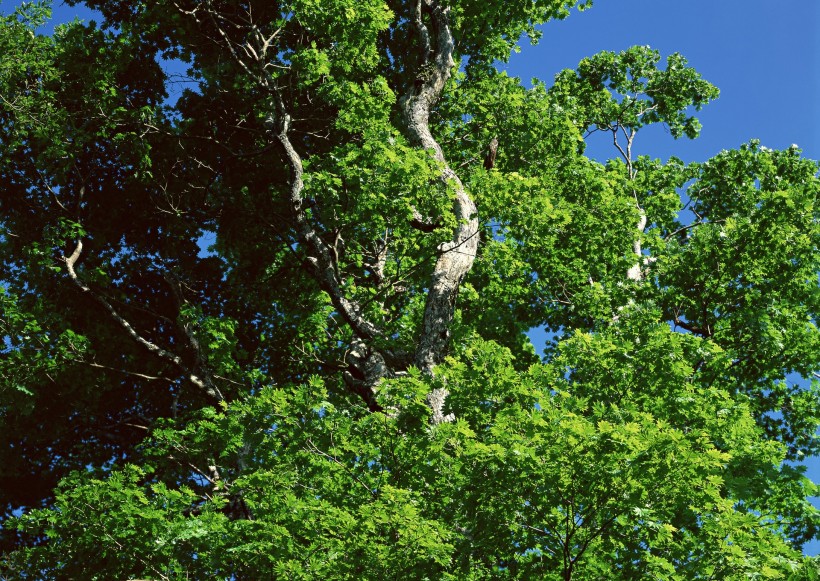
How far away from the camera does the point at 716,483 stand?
25.3 feet

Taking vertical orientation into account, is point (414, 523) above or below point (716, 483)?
below

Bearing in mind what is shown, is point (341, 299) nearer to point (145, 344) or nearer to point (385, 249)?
point (385, 249)

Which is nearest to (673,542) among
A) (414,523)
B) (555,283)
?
(414,523)

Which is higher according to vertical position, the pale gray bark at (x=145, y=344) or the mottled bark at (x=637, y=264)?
the mottled bark at (x=637, y=264)

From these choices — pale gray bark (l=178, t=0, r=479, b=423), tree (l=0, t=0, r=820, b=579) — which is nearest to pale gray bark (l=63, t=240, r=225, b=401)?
tree (l=0, t=0, r=820, b=579)

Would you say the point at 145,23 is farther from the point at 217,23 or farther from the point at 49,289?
the point at 49,289

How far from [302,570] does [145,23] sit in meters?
13.2

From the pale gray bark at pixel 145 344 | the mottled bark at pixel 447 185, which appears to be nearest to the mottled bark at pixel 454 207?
the mottled bark at pixel 447 185

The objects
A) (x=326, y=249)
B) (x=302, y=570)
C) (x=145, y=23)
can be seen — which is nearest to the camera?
(x=302, y=570)

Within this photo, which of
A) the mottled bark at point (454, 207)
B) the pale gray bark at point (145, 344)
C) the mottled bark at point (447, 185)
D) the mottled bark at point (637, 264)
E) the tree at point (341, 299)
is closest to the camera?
the tree at point (341, 299)

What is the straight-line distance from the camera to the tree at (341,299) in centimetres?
946

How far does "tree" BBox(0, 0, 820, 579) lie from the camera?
9.46 m

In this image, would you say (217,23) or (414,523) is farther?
(217,23)

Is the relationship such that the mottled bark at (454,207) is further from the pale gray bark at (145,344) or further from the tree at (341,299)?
the pale gray bark at (145,344)
